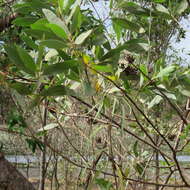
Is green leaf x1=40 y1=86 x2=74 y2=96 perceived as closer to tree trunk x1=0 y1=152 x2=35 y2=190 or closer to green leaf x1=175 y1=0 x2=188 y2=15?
green leaf x1=175 y1=0 x2=188 y2=15

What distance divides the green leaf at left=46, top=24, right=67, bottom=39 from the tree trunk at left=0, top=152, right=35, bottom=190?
156cm

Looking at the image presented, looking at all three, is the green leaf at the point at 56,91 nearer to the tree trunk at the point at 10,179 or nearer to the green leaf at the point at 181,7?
the green leaf at the point at 181,7

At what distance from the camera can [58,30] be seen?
18.4 inches

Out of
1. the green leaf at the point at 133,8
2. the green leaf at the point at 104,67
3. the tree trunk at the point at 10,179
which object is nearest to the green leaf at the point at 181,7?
the green leaf at the point at 133,8

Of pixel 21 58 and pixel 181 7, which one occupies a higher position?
pixel 181 7

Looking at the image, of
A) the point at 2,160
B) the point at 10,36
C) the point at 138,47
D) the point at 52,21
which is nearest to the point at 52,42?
the point at 52,21

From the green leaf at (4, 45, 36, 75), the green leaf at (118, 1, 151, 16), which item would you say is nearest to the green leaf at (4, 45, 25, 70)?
the green leaf at (4, 45, 36, 75)

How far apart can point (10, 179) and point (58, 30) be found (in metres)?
1.65

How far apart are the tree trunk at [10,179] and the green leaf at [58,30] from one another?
1.56m

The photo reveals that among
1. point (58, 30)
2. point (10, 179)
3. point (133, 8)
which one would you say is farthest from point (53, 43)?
point (10, 179)

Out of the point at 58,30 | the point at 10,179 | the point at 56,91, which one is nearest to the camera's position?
the point at 58,30

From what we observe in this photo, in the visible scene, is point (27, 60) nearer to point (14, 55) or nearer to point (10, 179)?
point (14, 55)

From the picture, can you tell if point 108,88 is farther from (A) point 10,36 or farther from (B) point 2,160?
(A) point 10,36

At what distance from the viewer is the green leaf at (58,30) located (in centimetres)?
46
